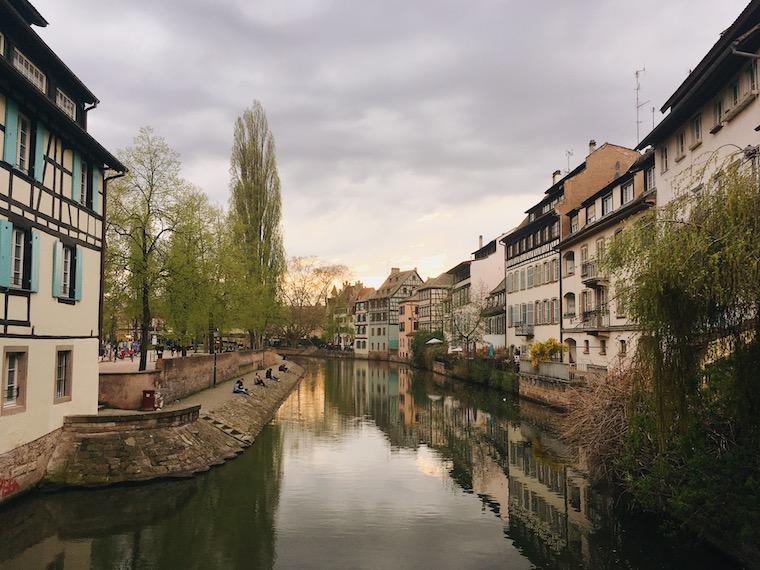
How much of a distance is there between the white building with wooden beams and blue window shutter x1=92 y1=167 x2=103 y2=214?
0.03 m

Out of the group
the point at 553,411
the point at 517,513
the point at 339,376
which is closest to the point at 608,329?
the point at 553,411

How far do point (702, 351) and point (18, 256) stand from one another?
14.1 meters

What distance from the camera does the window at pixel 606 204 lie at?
2947 centimetres

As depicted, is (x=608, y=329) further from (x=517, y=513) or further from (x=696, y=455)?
(x=696, y=455)

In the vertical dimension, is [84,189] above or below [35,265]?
above

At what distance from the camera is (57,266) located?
593 inches

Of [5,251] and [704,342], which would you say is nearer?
[704,342]

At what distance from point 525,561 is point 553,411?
62.3 feet

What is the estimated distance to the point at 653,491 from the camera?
12.0 meters

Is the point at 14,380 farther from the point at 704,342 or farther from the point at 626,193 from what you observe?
the point at 626,193

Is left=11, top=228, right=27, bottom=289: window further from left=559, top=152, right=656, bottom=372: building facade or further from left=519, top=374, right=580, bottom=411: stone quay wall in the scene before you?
left=519, top=374, right=580, bottom=411: stone quay wall

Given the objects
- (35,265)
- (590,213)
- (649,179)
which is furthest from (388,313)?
(35,265)

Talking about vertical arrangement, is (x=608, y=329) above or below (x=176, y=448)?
above

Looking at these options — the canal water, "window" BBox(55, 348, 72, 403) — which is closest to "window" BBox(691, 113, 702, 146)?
the canal water
